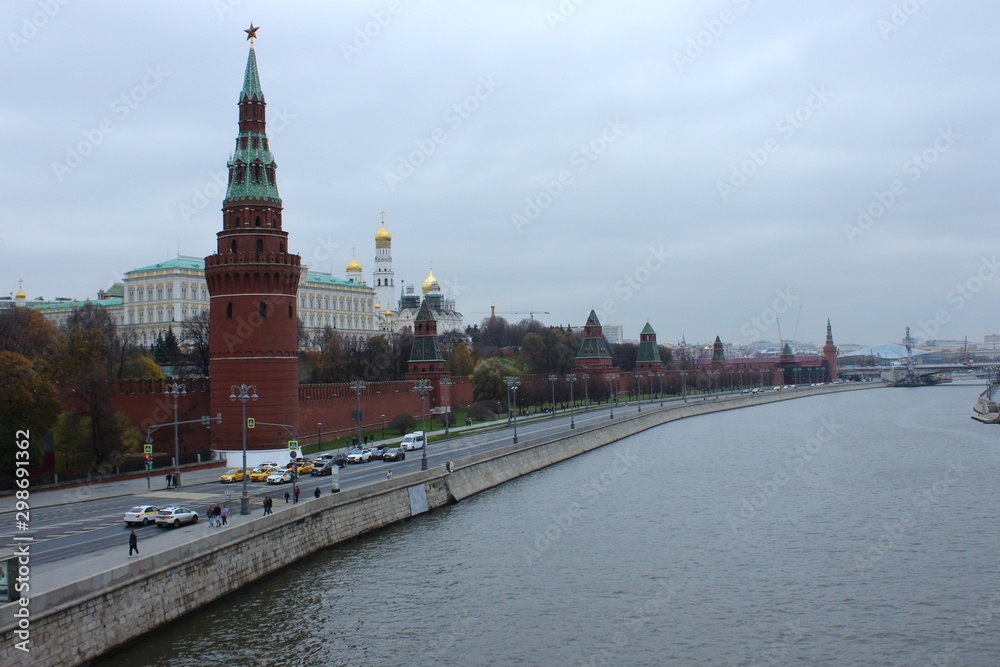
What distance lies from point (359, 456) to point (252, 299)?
32.7ft

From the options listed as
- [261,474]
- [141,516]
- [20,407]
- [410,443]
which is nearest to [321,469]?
[261,474]

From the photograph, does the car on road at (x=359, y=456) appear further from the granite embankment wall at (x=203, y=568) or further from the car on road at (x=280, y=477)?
the car on road at (x=280, y=477)

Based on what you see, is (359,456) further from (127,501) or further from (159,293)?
(159,293)

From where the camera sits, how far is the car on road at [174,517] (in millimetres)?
30062

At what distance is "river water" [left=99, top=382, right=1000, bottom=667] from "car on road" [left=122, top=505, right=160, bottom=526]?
483 cm

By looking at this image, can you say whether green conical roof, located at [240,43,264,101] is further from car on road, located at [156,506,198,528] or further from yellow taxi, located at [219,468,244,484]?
car on road, located at [156,506,198,528]

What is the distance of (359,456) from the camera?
51250mm

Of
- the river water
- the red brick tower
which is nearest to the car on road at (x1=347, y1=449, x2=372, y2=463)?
the red brick tower

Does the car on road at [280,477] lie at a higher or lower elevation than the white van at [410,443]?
lower

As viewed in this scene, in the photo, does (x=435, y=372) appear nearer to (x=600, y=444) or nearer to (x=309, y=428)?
(x=600, y=444)

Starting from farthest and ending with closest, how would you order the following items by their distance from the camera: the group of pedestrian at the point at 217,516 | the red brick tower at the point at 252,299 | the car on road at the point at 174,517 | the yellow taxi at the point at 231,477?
the red brick tower at the point at 252,299
the yellow taxi at the point at 231,477
the car on road at the point at 174,517
the group of pedestrian at the point at 217,516

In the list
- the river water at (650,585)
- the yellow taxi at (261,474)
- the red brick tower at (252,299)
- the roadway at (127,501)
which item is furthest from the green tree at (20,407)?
the river water at (650,585)

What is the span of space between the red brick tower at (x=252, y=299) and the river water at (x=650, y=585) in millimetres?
13221

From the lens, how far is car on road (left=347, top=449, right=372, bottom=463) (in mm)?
50812
